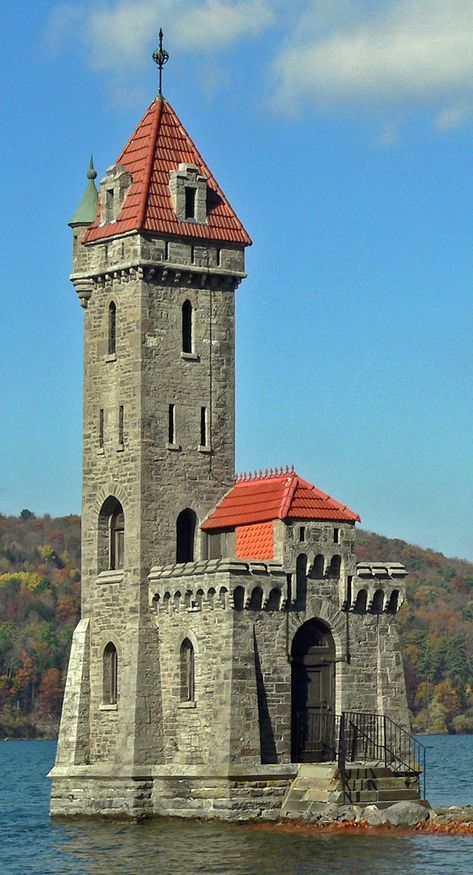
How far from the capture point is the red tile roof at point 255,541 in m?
56.5

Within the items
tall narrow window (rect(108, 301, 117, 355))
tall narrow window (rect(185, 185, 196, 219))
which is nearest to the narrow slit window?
tall narrow window (rect(185, 185, 196, 219))

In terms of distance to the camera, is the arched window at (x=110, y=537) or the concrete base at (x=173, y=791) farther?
the arched window at (x=110, y=537)

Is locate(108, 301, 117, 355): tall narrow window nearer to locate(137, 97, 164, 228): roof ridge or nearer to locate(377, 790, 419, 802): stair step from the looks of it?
locate(137, 97, 164, 228): roof ridge

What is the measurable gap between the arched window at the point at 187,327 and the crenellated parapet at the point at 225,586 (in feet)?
20.1

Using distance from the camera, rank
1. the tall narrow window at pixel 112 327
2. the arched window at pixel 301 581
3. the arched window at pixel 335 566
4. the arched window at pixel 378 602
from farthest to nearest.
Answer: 1. the tall narrow window at pixel 112 327
2. the arched window at pixel 378 602
3. the arched window at pixel 335 566
4. the arched window at pixel 301 581

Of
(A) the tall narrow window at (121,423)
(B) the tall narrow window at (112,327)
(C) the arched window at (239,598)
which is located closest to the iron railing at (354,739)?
(C) the arched window at (239,598)

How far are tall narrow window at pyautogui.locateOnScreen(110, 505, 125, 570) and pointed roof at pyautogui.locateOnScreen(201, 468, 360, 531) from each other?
2.30 m

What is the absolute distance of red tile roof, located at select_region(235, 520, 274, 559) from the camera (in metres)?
56.5

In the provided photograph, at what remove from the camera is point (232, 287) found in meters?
60.1

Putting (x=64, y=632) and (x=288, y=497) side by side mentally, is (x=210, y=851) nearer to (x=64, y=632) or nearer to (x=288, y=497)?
(x=288, y=497)

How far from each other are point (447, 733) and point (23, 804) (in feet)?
280

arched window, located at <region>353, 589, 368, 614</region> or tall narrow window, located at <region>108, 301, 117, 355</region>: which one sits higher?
tall narrow window, located at <region>108, 301, 117, 355</region>

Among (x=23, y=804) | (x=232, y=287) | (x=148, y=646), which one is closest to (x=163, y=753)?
(x=148, y=646)

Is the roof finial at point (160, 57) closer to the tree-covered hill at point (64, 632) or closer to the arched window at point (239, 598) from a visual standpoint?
the arched window at point (239, 598)
